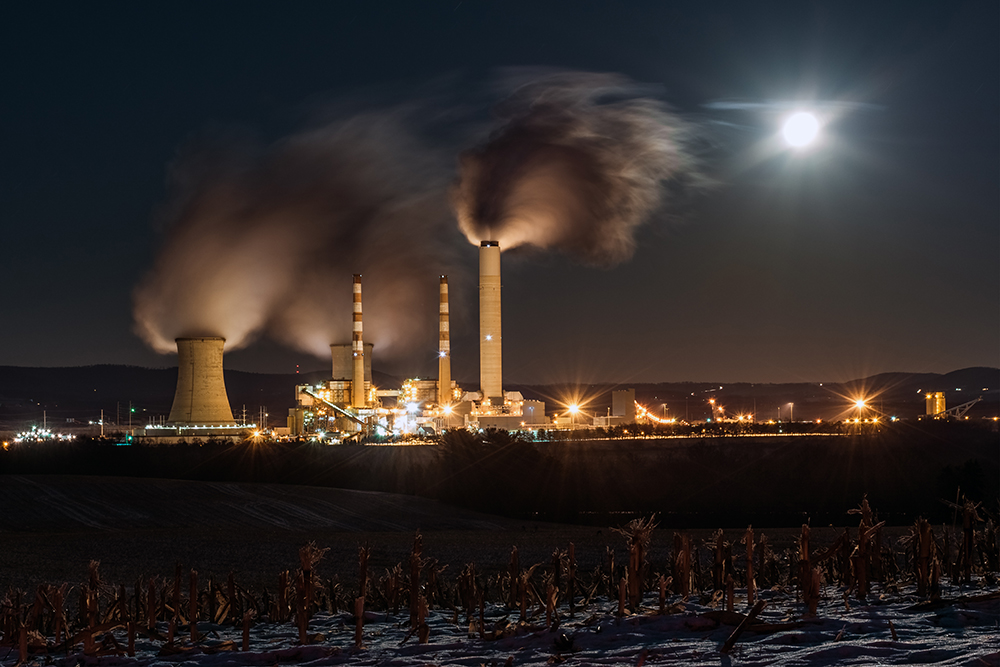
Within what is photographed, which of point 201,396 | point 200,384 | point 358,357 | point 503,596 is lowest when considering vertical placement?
point 503,596

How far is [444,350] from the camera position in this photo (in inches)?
2857

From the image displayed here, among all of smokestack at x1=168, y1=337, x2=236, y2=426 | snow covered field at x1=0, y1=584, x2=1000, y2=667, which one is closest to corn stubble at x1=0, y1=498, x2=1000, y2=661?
snow covered field at x1=0, y1=584, x2=1000, y2=667

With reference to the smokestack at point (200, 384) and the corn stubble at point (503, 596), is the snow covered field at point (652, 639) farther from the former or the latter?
the smokestack at point (200, 384)

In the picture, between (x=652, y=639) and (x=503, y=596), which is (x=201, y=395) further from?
(x=652, y=639)

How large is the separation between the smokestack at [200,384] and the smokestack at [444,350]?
19572mm

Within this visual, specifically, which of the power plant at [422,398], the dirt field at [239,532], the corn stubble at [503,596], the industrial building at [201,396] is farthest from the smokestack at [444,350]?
the corn stubble at [503,596]

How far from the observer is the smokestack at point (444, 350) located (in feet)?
237

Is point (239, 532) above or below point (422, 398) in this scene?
below

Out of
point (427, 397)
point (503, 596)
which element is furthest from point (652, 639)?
point (427, 397)

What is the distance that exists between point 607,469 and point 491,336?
27.9 meters

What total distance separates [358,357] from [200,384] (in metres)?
15.9

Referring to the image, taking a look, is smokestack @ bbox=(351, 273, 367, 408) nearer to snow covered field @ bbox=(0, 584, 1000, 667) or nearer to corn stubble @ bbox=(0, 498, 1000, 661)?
corn stubble @ bbox=(0, 498, 1000, 661)

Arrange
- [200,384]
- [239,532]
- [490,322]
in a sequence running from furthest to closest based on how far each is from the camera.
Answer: [490,322]
[200,384]
[239,532]

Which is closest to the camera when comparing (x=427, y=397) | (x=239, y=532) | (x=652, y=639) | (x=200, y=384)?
(x=652, y=639)
